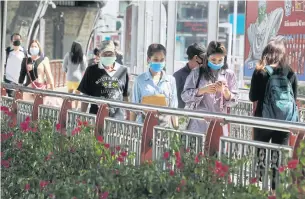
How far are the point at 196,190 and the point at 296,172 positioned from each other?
0.56 meters

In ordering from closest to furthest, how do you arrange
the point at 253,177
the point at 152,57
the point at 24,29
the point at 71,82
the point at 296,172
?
the point at 296,172, the point at 253,177, the point at 152,57, the point at 71,82, the point at 24,29

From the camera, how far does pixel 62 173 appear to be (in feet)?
19.1

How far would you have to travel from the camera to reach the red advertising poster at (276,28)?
12.2 metres

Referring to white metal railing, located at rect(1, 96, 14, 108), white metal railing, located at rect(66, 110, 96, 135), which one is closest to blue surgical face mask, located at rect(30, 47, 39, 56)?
white metal railing, located at rect(1, 96, 14, 108)

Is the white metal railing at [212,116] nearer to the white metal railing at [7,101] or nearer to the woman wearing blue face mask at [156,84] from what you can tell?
the woman wearing blue face mask at [156,84]

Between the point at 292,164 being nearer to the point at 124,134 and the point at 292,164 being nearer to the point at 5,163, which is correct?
the point at 5,163

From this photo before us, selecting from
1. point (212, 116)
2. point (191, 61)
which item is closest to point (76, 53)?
point (191, 61)

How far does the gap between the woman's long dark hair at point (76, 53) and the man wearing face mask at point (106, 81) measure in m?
4.90

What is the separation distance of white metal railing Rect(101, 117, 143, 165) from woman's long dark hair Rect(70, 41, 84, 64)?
6304 millimetres

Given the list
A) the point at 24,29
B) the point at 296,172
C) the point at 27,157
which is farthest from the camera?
the point at 24,29

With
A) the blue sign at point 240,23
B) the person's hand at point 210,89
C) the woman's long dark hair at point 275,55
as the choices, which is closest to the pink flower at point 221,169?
the person's hand at point 210,89

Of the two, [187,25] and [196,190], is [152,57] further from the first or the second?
[187,25]

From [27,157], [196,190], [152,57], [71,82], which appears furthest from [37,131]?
[71,82]

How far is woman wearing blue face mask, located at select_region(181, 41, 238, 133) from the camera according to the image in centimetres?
755
